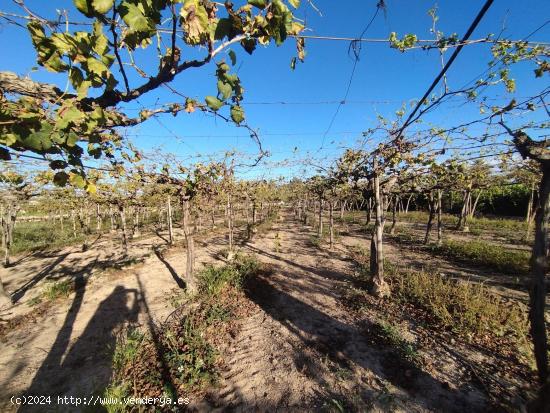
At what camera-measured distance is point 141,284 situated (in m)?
9.82

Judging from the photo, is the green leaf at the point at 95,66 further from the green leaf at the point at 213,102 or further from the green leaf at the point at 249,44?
the green leaf at the point at 249,44

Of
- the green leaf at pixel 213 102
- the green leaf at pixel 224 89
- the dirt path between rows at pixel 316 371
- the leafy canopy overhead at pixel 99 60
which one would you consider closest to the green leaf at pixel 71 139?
the leafy canopy overhead at pixel 99 60

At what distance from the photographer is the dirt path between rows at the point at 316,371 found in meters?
4.07

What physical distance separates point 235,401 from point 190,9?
5.26 meters

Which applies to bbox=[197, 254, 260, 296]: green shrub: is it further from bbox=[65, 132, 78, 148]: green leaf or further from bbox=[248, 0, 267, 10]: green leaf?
bbox=[248, 0, 267, 10]: green leaf

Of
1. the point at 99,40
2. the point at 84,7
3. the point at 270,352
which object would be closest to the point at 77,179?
the point at 99,40

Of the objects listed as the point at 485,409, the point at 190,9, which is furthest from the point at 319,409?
the point at 190,9

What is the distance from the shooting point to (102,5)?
1167 millimetres

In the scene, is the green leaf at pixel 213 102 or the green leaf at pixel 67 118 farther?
the green leaf at pixel 213 102

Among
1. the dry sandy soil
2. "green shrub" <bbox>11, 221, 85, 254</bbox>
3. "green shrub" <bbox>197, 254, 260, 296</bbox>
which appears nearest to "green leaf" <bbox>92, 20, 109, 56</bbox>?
the dry sandy soil

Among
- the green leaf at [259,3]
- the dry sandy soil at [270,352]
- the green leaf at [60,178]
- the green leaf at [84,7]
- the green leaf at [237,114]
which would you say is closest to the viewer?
the green leaf at [84,7]

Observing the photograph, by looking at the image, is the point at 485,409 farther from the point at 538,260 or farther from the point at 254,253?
the point at 254,253

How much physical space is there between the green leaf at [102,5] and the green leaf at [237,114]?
1.04m

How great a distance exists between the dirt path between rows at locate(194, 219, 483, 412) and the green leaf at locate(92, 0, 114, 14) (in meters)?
5.09
